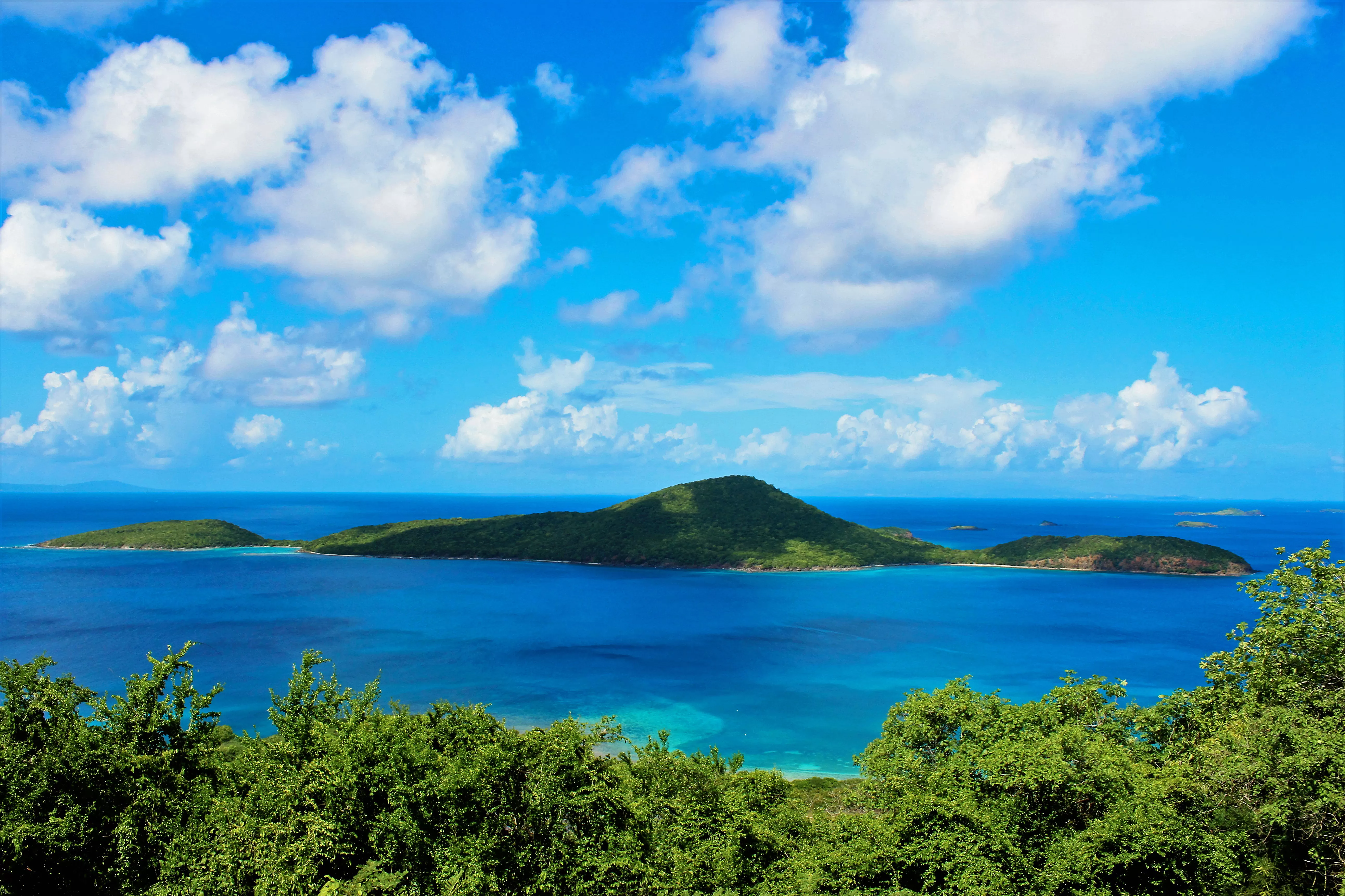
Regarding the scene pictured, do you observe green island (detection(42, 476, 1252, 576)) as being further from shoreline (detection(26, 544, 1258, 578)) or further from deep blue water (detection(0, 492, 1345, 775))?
deep blue water (detection(0, 492, 1345, 775))

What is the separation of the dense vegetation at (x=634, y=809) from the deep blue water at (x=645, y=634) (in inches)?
784

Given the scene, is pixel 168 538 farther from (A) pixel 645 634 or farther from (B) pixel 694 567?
(A) pixel 645 634

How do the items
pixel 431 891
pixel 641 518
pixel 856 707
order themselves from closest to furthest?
pixel 431 891, pixel 856 707, pixel 641 518

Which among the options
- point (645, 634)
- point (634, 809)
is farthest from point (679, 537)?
point (634, 809)

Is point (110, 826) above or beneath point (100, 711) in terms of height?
beneath

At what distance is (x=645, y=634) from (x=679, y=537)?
2129 inches

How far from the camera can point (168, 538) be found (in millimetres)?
125562

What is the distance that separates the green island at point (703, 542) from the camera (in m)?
113

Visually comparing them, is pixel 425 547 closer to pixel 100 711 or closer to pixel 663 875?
pixel 100 711

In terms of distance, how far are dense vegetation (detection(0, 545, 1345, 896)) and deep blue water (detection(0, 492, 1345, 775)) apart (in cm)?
1991

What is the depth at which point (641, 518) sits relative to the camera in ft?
424

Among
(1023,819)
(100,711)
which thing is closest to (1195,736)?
(1023,819)

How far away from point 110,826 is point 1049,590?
10198cm

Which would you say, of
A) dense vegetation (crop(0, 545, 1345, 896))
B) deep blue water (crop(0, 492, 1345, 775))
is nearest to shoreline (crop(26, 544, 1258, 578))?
deep blue water (crop(0, 492, 1345, 775))
